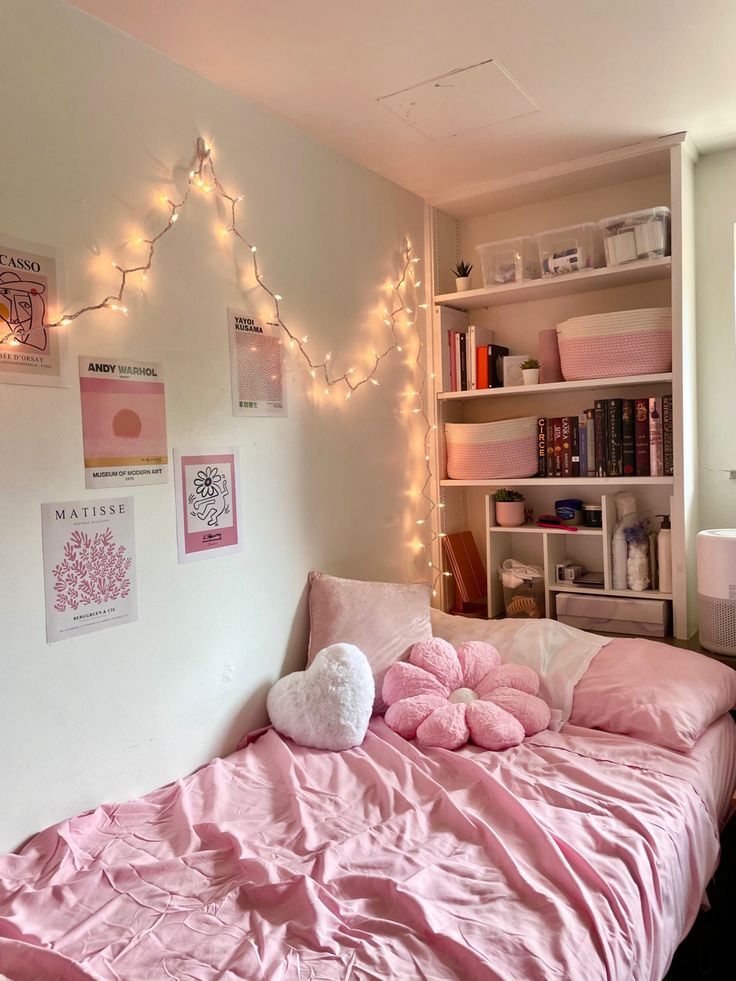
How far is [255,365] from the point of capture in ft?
7.00

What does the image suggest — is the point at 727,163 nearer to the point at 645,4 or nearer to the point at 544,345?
the point at 544,345

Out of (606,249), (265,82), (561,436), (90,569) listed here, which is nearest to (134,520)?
(90,569)

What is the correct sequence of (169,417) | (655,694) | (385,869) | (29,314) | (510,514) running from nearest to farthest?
(385,869), (29,314), (169,417), (655,694), (510,514)

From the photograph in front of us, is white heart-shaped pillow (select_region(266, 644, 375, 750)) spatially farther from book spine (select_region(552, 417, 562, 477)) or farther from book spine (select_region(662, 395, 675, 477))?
book spine (select_region(662, 395, 675, 477))

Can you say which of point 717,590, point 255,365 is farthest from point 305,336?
point 717,590

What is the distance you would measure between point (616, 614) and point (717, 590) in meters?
0.38

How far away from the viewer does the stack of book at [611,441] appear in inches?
98.7

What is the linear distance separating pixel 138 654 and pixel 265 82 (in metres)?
1.56

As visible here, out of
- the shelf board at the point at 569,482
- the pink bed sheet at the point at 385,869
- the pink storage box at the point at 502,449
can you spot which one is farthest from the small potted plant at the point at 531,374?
the pink bed sheet at the point at 385,869

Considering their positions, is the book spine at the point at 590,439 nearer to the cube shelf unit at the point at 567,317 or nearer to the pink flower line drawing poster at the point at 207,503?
the cube shelf unit at the point at 567,317

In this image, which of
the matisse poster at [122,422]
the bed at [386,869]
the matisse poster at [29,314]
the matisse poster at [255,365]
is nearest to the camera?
the bed at [386,869]

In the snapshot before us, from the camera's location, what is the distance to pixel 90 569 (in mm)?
1680

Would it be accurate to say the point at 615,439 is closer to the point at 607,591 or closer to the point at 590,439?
the point at 590,439

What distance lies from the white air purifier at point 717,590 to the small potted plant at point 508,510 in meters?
0.71
